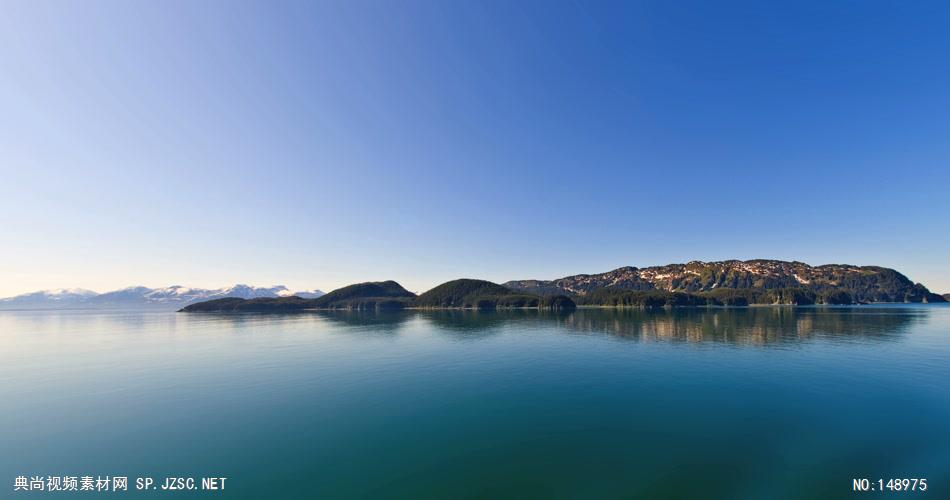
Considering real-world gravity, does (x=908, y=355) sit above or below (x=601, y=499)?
below

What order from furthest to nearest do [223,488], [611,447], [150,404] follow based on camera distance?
[150,404], [611,447], [223,488]

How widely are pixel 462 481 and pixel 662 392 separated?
32.1m

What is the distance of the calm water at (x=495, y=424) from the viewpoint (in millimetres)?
23234

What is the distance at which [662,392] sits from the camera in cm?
4262

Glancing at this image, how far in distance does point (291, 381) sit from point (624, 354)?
63.6 metres

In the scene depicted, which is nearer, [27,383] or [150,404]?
[150,404]

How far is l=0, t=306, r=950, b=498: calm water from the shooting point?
76.2ft

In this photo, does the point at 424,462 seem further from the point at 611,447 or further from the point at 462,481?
the point at 611,447

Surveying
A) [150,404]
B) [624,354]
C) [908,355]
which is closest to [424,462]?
[150,404]

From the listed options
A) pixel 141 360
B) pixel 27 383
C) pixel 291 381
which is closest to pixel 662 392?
pixel 291 381

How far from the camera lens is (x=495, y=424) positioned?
3288 cm

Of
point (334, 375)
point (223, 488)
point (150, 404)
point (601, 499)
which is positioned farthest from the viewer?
point (334, 375)

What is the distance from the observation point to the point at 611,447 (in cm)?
2750

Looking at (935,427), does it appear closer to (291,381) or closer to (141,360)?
(291,381)
